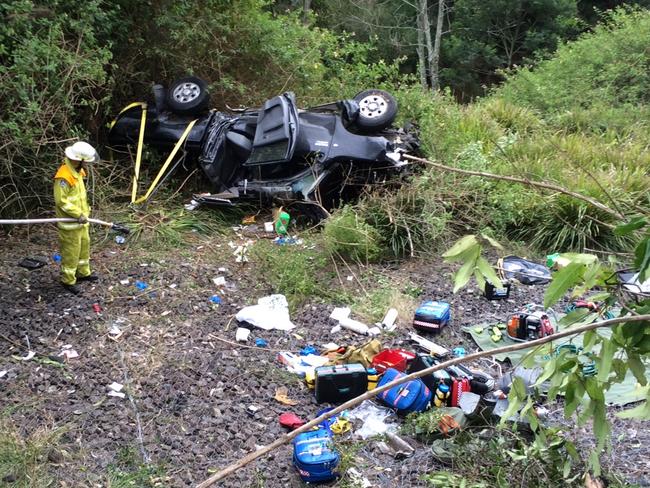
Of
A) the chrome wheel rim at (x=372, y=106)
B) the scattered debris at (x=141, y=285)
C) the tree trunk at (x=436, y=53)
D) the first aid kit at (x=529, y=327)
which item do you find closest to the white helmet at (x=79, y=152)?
the scattered debris at (x=141, y=285)

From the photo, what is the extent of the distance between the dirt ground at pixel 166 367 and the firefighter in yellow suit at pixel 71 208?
0.77 ft

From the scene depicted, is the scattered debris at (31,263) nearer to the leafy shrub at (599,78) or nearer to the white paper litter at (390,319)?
the white paper litter at (390,319)

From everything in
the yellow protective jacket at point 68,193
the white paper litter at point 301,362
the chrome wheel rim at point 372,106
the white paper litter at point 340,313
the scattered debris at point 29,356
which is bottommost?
the scattered debris at point 29,356

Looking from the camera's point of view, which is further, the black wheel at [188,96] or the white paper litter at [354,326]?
the black wheel at [188,96]

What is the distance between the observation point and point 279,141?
23.8 feet

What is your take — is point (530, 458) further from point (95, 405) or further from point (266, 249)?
point (266, 249)

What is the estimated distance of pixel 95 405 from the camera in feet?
13.1

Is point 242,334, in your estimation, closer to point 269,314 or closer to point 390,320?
point 269,314

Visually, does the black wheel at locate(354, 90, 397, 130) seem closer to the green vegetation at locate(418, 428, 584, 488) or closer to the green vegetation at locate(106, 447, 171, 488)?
the green vegetation at locate(418, 428, 584, 488)

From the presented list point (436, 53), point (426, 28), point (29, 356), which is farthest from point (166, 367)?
point (426, 28)

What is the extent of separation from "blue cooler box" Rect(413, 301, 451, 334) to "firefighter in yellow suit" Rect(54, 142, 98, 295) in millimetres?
3020

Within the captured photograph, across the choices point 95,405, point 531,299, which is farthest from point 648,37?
point 95,405

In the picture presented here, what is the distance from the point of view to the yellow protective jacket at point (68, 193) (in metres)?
5.45

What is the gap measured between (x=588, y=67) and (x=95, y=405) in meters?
12.2
